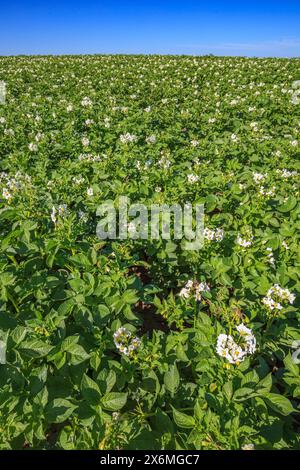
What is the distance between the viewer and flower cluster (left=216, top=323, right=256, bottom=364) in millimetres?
2080

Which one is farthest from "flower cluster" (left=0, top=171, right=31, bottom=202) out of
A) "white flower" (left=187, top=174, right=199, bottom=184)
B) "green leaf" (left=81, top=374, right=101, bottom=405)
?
"green leaf" (left=81, top=374, right=101, bottom=405)

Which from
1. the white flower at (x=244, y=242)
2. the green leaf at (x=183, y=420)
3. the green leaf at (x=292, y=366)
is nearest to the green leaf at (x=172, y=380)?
the green leaf at (x=183, y=420)

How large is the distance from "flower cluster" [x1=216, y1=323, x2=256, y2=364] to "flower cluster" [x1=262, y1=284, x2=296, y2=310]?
56 cm

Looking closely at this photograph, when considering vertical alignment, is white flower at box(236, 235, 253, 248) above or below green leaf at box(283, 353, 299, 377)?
above

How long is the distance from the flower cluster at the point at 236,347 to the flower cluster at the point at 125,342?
58 centimetres

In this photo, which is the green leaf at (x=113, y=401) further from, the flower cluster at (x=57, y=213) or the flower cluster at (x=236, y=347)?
the flower cluster at (x=57, y=213)

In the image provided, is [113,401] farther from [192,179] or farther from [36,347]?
[192,179]

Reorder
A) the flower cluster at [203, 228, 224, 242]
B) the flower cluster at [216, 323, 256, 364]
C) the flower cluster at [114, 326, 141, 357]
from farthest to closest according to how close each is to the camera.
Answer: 1. the flower cluster at [203, 228, 224, 242]
2. the flower cluster at [114, 326, 141, 357]
3. the flower cluster at [216, 323, 256, 364]

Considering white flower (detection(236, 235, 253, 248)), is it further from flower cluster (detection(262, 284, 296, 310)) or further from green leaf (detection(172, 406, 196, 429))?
green leaf (detection(172, 406, 196, 429))

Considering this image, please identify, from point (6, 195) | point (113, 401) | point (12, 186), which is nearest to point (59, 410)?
point (113, 401)

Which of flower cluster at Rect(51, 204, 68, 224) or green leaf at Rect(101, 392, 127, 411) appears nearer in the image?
green leaf at Rect(101, 392, 127, 411)

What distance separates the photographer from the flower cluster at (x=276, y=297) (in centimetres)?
262

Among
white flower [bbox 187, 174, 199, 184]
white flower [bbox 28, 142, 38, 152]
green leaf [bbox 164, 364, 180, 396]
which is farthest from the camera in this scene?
white flower [bbox 28, 142, 38, 152]
